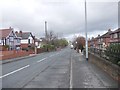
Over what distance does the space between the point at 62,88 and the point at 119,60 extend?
349 centimetres

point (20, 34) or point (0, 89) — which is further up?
point (20, 34)

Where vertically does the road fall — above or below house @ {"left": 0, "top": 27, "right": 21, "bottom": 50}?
below

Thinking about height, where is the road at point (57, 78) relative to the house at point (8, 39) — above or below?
below

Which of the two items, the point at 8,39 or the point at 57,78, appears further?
the point at 8,39

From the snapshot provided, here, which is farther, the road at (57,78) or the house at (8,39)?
the house at (8,39)

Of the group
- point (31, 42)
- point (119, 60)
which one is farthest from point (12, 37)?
point (119, 60)

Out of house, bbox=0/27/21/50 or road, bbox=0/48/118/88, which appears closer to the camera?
road, bbox=0/48/118/88

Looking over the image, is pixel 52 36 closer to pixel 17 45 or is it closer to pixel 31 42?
pixel 31 42

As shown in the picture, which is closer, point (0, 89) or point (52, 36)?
point (0, 89)

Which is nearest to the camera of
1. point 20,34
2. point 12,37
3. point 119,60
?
point 119,60

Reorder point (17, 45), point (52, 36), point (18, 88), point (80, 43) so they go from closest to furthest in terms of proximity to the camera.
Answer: point (18, 88), point (80, 43), point (17, 45), point (52, 36)

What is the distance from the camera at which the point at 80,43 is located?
6134 cm

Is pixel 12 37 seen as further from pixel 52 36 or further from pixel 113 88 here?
pixel 113 88

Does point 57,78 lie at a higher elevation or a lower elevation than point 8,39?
lower
